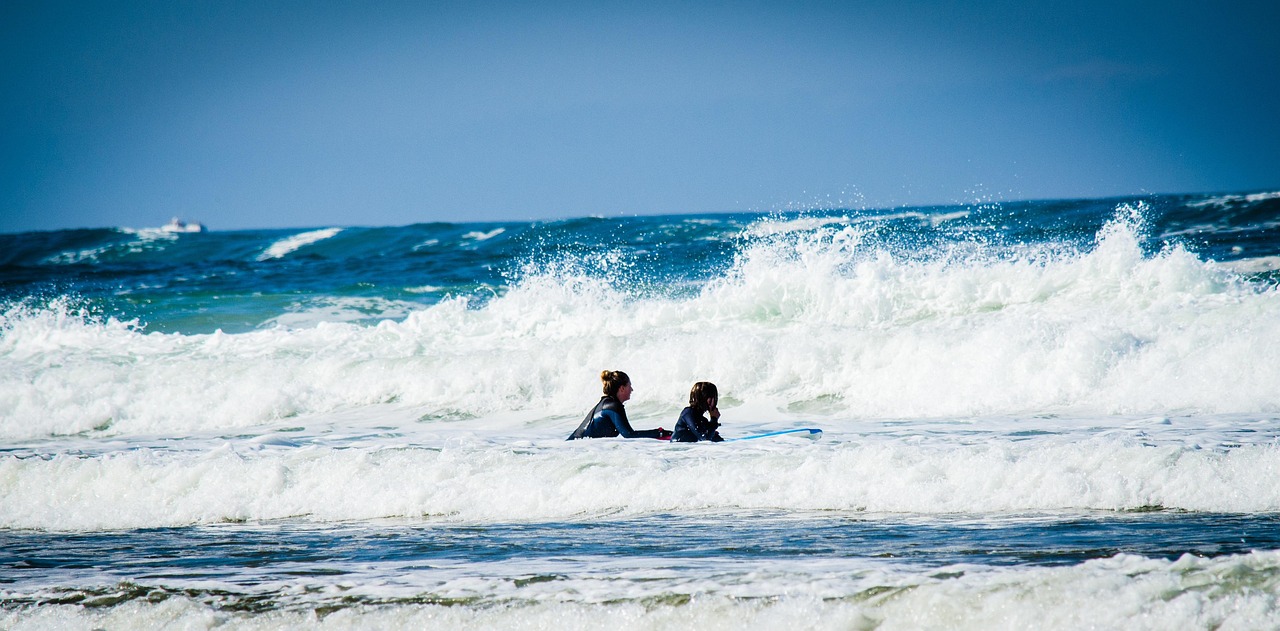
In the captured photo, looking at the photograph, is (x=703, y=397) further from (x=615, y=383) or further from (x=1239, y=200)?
(x=1239, y=200)

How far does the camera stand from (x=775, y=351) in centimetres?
1283

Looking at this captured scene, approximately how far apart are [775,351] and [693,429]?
3.95m

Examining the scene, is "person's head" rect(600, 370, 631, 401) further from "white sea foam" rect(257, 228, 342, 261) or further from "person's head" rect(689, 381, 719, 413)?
"white sea foam" rect(257, 228, 342, 261)

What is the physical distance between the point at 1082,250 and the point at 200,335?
16565 millimetres

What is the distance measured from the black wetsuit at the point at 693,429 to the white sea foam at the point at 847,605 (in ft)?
13.9

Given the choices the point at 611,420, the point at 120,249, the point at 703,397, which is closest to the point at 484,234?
the point at 120,249

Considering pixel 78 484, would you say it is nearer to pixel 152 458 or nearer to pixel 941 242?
pixel 152 458

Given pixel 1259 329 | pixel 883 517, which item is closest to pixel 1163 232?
pixel 1259 329

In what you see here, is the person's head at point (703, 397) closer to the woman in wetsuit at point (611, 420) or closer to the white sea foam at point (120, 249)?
the woman in wetsuit at point (611, 420)

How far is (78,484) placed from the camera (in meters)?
8.59

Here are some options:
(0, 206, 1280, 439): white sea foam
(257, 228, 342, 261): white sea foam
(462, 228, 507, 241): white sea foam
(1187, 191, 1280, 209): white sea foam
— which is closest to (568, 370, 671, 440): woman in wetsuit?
(0, 206, 1280, 439): white sea foam

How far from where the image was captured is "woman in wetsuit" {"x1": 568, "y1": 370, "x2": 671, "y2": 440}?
9.38 meters

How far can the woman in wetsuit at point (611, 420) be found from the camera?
938 cm

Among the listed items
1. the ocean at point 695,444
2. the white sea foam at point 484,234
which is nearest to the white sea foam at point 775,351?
the ocean at point 695,444
